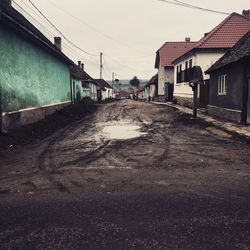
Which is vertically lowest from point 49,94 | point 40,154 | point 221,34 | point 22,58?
point 40,154

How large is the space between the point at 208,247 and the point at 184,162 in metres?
3.96

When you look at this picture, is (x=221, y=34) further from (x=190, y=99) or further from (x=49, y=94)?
(x=49, y=94)

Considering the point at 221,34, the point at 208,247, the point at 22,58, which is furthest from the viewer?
the point at 221,34

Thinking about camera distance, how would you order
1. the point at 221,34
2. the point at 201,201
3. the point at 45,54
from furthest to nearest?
the point at 221,34 → the point at 45,54 → the point at 201,201

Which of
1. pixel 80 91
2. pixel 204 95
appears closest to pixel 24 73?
pixel 204 95

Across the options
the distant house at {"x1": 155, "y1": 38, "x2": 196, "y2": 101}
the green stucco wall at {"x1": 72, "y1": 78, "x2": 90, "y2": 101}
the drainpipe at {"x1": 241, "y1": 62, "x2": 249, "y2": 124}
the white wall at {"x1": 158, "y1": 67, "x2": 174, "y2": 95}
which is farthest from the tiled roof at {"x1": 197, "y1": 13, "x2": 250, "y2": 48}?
the green stucco wall at {"x1": 72, "y1": 78, "x2": 90, "y2": 101}

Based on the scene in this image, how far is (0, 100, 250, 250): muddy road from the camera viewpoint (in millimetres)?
3371

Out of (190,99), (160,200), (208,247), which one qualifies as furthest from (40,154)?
(190,99)

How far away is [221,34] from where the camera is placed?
24.1m

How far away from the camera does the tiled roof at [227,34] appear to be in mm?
23359

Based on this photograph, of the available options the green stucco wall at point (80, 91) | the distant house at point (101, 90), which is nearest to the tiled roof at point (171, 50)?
the green stucco wall at point (80, 91)

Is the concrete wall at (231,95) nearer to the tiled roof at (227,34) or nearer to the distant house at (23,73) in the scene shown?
the tiled roof at (227,34)

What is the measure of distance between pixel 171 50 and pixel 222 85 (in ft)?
81.6

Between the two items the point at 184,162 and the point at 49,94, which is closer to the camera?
the point at 184,162
